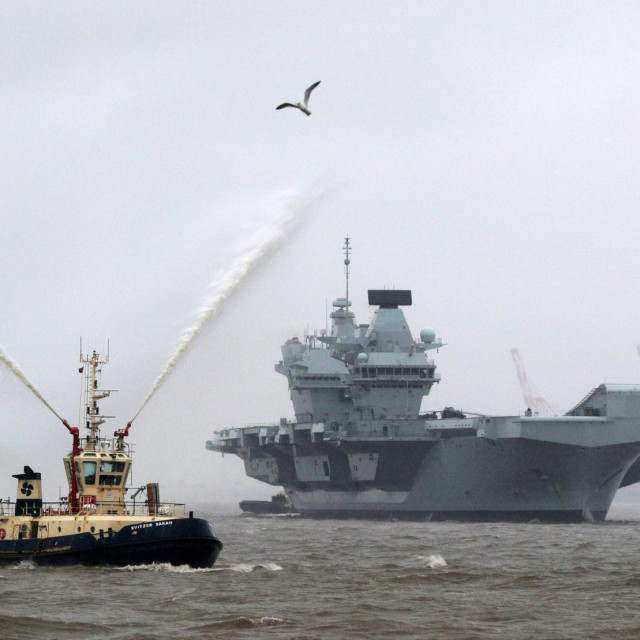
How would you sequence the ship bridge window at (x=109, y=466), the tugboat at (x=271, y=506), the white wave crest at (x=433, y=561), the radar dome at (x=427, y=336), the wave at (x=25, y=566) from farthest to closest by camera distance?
the tugboat at (x=271, y=506) → the radar dome at (x=427, y=336) → the white wave crest at (x=433, y=561) → the ship bridge window at (x=109, y=466) → the wave at (x=25, y=566)

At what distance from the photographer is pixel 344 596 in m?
31.4

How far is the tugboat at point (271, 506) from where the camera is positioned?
94.5 m

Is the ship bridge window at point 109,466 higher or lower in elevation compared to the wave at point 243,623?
higher

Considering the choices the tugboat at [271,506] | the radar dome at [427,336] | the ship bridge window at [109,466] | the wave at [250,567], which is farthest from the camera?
the tugboat at [271,506]

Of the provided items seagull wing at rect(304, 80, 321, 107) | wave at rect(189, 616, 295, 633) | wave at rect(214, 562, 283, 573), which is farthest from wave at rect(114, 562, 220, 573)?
seagull wing at rect(304, 80, 321, 107)

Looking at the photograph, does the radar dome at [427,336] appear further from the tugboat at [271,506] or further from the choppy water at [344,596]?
the choppy water at [344,596]

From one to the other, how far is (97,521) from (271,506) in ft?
203

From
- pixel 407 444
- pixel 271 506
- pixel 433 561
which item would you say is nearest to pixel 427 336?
pixel 407 444

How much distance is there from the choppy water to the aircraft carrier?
2119cm

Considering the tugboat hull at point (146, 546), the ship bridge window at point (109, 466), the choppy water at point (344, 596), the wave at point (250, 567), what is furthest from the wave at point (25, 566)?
the wave at point (250, 567)

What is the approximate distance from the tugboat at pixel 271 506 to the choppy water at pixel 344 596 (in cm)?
4760

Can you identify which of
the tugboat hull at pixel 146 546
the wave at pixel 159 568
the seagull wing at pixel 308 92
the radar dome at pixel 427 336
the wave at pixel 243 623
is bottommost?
the wave at pixel 243 623

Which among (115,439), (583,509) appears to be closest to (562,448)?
(583,509)

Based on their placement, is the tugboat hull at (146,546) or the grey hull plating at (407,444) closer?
the tugboat hull at (146,546)
